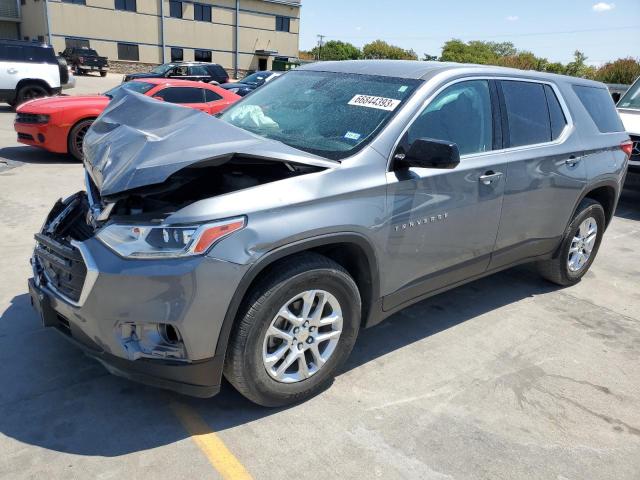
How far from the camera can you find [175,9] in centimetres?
4578

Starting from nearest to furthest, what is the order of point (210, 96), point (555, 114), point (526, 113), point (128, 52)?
point (526, 113)
point (555, 114)
point (210, 96)
point (128, 52)

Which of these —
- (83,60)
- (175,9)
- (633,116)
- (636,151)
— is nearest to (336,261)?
(636,151)

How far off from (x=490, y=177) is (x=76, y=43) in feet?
150

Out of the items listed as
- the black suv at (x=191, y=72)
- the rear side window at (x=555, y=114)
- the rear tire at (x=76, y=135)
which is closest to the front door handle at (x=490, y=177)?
the rear side window at (x=555, y=114)

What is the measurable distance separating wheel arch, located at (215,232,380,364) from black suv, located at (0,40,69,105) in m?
14.8

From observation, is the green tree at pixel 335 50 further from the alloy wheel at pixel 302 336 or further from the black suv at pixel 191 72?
the alloy wheel at pixel 302 336

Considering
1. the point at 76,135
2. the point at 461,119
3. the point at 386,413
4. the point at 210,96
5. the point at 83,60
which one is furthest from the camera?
the point at 83,60

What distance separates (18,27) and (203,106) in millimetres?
48785

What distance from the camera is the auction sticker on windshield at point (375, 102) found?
10.7ft

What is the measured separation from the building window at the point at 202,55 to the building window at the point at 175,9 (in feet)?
10.8

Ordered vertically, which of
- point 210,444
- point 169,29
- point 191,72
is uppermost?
point 169,29

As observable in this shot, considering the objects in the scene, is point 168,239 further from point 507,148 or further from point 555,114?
point 555,114

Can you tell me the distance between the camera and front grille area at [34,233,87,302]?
2592mm

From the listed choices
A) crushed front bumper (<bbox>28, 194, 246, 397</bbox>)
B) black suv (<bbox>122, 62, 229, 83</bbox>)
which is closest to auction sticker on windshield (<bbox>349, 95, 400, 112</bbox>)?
crushed front bumper (<bbox>28, 194, 246, 397</bbox>)
